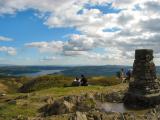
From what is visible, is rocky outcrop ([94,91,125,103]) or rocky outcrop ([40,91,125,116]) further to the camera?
rocky outcrop ([94,91,125,103])

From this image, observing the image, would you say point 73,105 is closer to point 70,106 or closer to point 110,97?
point 70,106

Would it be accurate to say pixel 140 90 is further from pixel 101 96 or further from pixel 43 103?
pixel 43 103

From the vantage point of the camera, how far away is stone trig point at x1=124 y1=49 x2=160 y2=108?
95.8 ft

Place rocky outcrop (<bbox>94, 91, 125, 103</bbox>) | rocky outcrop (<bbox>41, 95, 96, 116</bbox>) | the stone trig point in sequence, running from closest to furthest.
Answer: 1. rocky outcrop (<bbox>41, 95, 96, 116</bbox>)
2. the stone trig point
3. rocky outcrop (<bbox>94, 91, 125, 103</bbox>)

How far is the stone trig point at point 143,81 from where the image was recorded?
29.2 metres

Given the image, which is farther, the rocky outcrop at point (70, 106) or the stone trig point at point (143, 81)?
the stone trig point at point (143, 81)

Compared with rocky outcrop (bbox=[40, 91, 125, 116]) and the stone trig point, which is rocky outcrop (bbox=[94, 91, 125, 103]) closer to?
rocky outcrop (bbox=[40, 91, 125, 116])

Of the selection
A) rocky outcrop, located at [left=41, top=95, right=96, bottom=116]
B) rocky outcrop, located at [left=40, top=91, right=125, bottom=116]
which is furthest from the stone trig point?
rocky outcrop, located at [left=41, top=95, right=96, bottom=116]

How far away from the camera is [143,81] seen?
29.4m

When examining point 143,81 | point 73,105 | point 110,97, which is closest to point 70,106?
point 73,105

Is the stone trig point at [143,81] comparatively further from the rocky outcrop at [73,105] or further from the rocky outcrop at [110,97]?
the rocky outcrop at [73,105]

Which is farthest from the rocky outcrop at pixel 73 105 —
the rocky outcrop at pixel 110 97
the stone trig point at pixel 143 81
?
the stone trig point at pixel 143 81

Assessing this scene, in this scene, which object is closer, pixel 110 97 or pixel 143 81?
pixel 143 81

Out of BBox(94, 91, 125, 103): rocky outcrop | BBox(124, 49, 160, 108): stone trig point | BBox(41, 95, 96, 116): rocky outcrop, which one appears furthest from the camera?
BBox(94, 91, 125, 103): rocky outcrop
